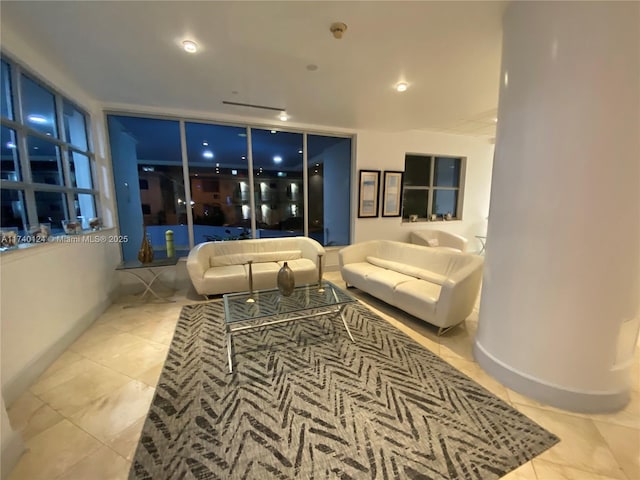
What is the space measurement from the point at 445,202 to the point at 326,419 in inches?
229

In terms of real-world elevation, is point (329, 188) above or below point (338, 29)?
below

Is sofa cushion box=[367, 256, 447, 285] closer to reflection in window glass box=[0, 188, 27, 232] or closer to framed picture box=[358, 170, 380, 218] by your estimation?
framed picture box=[358, 170, 380, 218]

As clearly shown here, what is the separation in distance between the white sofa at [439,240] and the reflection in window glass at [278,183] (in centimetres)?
243

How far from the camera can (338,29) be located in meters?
2.03

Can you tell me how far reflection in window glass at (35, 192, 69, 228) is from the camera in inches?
98.8

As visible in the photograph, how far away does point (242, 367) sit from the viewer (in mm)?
2203

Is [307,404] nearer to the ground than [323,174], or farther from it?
nearer to the ground

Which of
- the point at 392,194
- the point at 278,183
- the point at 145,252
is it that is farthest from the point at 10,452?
the point at 392,194

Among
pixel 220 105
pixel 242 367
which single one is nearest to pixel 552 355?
pixel 242 367

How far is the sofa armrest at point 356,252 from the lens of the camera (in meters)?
4.10

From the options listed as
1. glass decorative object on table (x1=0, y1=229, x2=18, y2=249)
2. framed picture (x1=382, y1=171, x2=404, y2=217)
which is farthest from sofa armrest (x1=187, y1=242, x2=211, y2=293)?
framed picture (x1=382, y1=171, x2=404, y2=217)

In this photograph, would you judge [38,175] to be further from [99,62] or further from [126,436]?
[126,436]

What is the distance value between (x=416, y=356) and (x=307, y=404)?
1.10m

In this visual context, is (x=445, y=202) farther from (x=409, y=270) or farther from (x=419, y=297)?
(x=419, y=297)
